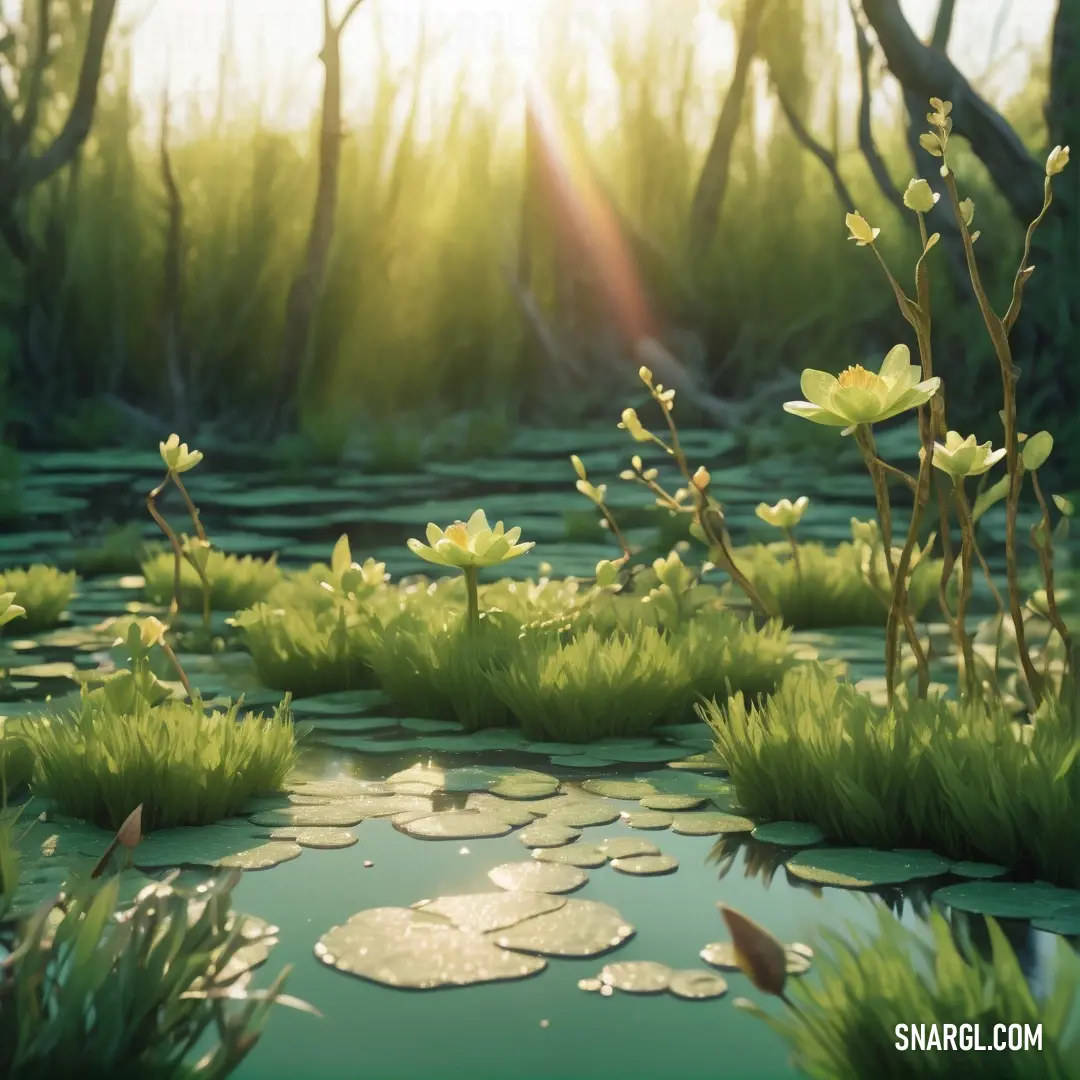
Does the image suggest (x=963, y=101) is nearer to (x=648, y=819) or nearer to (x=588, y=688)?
(x=588, y=688)

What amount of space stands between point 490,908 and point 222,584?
232cm

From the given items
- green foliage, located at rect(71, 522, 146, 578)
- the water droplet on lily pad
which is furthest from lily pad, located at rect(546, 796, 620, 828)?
green foliage, located at rect(71, 522, 146, 578)

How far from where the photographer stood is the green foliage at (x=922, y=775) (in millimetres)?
1834

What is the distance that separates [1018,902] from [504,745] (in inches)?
40.0

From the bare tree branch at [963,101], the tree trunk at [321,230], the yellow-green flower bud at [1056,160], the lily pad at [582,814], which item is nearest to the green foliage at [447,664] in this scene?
the lily pad at [582,814]

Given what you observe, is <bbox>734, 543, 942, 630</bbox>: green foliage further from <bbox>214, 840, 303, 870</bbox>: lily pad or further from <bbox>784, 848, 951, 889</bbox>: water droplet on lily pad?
<bbox>214, 840, 303, 870</bbox>: lily pad

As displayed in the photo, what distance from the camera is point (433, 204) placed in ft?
29.9

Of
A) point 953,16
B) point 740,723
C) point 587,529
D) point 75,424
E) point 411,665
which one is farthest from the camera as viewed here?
point 75,424

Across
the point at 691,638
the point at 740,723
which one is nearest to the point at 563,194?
the point at 691,638

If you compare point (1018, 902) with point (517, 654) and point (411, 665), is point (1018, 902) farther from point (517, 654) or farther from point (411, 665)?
point (411, 665)

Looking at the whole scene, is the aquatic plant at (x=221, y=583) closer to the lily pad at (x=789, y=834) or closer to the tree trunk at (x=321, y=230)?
the lily pad at (x=789, y=834)

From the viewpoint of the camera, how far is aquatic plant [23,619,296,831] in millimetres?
2025

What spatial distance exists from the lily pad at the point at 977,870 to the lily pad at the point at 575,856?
45 cm

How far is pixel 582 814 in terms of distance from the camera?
6.79 feet
